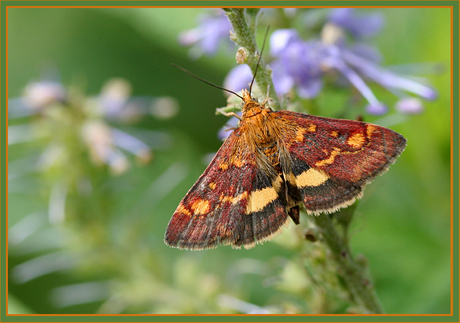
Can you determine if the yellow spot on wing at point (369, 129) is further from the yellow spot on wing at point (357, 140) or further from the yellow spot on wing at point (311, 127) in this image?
the yellow spot on wing at point (311, 127)

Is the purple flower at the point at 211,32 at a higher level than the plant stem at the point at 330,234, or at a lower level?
higher

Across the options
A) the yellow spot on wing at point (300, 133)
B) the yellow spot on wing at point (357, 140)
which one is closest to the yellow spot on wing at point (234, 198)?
the yellow spot on wing at point (300, 133)

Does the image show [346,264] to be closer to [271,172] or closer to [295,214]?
[295,214]

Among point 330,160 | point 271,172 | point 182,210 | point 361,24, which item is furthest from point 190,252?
point 361,24

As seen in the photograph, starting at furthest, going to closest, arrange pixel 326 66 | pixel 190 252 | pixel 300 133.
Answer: pixel 190 252 → pixel 326 66 → pixel 300 133

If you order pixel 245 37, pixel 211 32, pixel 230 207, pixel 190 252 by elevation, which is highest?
pixel 211 32

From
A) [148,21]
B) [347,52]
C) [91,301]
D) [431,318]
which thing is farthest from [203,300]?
[148,21]

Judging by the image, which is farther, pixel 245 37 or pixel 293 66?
pixel 293 66

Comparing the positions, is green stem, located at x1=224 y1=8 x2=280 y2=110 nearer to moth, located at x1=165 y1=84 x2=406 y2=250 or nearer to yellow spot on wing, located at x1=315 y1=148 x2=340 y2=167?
moth, located at x1=165 y1=84 x2=406 y2=250
